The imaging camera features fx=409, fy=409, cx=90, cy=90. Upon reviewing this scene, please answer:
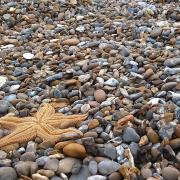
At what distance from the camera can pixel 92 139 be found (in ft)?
10.2

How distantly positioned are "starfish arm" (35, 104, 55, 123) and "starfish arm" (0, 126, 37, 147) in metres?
0.16

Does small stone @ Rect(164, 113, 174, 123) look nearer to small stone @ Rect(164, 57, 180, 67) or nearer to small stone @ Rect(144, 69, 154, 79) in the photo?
small stone @ Rect(144, 69, 154, 79)

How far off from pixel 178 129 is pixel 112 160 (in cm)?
58

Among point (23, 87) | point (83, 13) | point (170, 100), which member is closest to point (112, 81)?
point (170, 100)

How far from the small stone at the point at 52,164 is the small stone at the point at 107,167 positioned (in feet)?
1.04

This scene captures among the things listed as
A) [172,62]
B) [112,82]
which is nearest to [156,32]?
[172,62]

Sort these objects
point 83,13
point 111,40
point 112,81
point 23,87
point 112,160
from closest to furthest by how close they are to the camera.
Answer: point 112,160 < point 112,81 < point 23,87 < point 111,40 < point 83,13

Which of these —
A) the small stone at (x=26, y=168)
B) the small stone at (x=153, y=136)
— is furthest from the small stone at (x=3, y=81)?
the small stone at (x=153, y=136)

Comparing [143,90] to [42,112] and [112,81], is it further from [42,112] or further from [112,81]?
[42,112]

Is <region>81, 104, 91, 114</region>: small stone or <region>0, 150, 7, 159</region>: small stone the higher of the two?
<region>81, 104, 91, 114</region>: small stone

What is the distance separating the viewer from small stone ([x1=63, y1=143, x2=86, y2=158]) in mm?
3025

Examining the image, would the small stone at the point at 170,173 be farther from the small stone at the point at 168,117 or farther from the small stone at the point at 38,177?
the small stone at the point at 38,177

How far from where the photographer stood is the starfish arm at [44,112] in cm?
349

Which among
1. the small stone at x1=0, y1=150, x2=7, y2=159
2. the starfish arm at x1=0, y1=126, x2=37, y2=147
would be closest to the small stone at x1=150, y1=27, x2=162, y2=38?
the starfish arm at x1=0, y1=126, x2=37, y2=147
